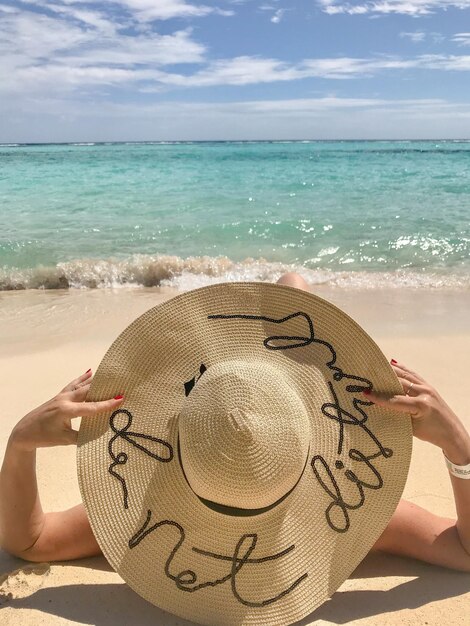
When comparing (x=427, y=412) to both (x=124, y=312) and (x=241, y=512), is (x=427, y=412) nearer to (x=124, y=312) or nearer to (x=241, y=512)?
(x=241, y=512)

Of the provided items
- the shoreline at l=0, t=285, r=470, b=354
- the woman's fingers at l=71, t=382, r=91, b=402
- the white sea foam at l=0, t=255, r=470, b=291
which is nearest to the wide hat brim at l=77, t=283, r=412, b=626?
the woman's fingers at l=71, t=382, r=91, b=402

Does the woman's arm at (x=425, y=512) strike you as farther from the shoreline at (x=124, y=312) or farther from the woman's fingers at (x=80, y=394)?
the shoreline at (x=124, y=312)

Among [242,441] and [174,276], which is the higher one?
[242,441]

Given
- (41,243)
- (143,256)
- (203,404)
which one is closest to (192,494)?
(203,404)

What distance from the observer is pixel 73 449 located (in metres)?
2.47

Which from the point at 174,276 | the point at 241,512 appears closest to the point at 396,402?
the point at 241,512

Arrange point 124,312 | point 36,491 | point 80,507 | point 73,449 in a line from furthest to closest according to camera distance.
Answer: point 124,312 < point 73,449 < point 80,507 < point 36,491

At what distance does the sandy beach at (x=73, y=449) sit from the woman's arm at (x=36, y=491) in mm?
53

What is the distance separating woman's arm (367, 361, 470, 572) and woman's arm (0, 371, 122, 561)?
69 centimetres

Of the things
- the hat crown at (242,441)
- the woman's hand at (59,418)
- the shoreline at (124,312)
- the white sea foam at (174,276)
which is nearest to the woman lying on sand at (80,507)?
the woman's hand at (59,418)

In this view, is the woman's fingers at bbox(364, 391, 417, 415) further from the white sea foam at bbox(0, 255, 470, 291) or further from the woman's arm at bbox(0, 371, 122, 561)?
the white sea foam at bbox(0, 255, 470, 291)

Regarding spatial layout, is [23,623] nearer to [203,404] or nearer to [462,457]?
[203,404]

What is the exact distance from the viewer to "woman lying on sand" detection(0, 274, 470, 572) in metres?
1.47

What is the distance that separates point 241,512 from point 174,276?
4886 millimetres
